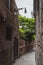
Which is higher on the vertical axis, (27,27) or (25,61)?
(27,27)

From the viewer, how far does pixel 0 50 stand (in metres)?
13.1

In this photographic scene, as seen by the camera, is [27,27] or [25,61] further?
[27,27]

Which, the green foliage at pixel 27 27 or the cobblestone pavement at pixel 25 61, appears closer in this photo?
the cobblestone pavement at pixel 25 61

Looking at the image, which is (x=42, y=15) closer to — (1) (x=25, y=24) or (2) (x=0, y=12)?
(2) (x=0, y=12)

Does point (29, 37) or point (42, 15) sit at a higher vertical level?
point (42, 15)

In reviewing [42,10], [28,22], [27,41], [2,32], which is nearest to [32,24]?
[28,22]

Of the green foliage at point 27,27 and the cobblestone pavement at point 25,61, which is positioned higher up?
the green foliage at point 27,27

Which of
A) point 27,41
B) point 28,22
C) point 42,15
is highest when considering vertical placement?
point 42,15

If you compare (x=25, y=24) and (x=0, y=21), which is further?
(x=25, y=24)

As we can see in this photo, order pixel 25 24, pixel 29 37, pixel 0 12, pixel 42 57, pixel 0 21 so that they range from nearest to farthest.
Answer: pixel 42 57
pixel 0 12
pixel 0 21
pixel 29 37
pixel 25 24

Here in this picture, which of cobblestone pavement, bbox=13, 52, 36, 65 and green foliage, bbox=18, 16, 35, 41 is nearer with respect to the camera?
cobblestone pavement, bbox=13, 52, 36, 65

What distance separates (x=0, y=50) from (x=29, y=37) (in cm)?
2096

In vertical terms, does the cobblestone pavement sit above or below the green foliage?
below

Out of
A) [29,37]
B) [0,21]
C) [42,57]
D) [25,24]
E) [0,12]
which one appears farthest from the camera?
[25,24]
